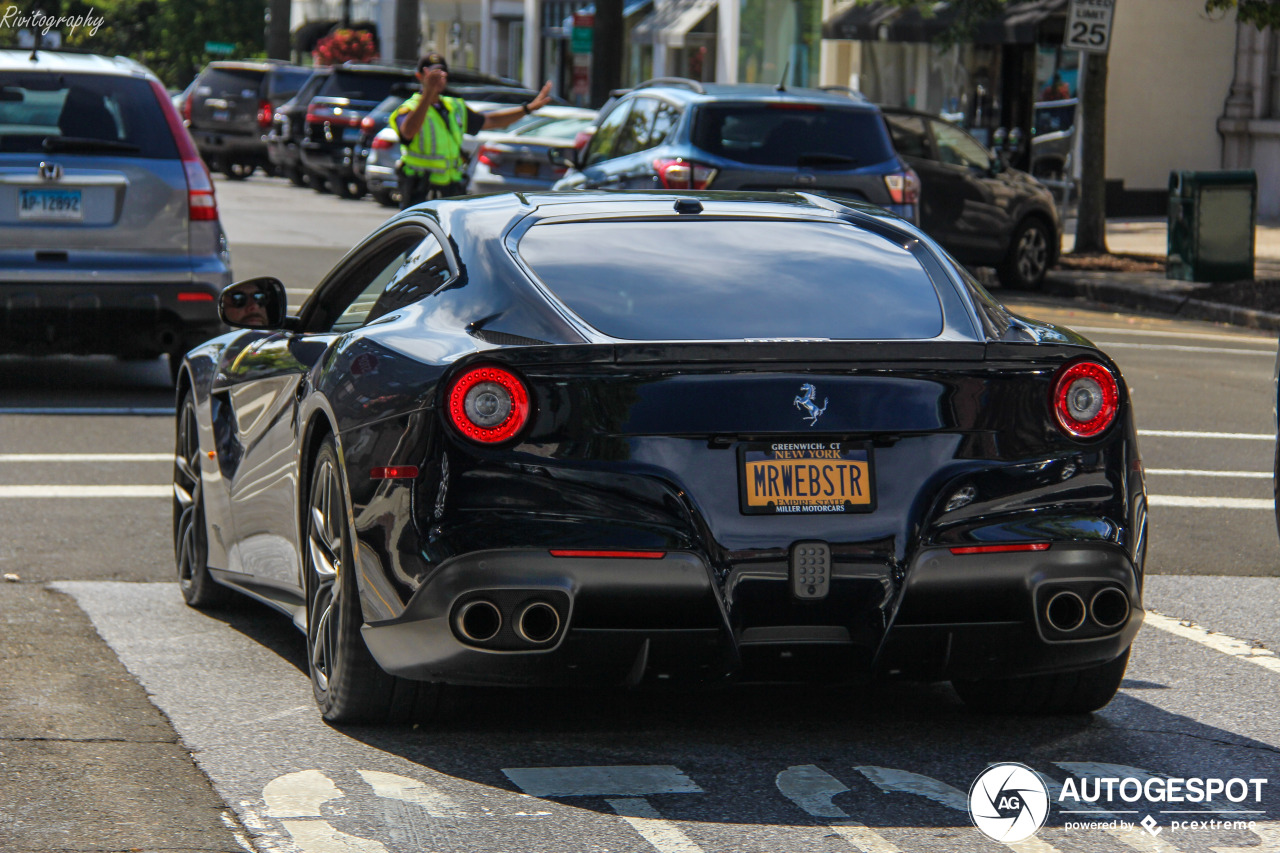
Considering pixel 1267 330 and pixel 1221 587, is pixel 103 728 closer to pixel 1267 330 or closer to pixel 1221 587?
pixel 1221 587

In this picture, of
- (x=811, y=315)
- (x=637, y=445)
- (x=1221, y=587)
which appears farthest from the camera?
(x=1221, y=587)

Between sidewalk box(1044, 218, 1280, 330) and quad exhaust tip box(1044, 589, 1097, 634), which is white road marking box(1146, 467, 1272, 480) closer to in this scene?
quad exhaust tip box(1044, 589, 1097, 634)

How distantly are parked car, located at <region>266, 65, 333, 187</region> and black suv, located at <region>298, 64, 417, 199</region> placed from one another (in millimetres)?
284

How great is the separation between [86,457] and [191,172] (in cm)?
219

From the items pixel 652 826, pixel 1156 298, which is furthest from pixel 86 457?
pixel 1156 298

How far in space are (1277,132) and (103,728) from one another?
2666cm

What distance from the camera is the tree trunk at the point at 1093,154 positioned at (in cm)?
2230

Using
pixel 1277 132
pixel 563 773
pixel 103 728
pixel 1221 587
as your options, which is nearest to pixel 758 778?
pixel 563 773

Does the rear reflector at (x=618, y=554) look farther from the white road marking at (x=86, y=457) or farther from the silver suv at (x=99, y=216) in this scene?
the silver suv at (x=99, y=216)

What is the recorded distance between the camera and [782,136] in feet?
50.1

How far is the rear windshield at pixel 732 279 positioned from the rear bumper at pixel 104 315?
19.9 ft

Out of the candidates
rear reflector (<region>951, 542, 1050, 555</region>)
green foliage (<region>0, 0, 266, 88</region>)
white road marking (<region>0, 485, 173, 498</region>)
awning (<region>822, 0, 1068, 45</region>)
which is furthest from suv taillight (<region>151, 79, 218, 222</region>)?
green foliage (<region>0, 0, 266, 88</region>)

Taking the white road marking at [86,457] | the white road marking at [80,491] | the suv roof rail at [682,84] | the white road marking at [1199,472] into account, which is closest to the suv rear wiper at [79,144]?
the white road marking at [86,457]

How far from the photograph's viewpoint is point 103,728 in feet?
16.9
